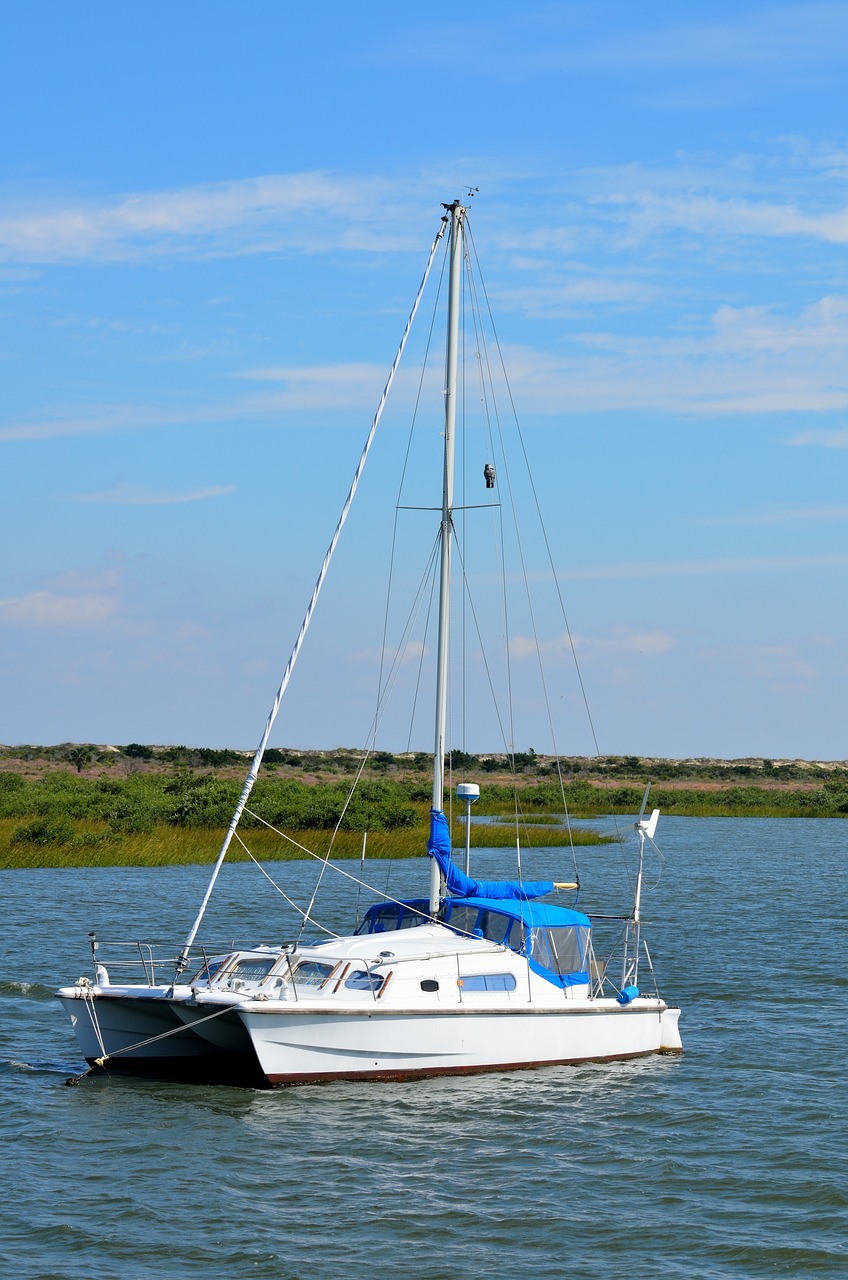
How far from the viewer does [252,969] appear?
67.5 ft

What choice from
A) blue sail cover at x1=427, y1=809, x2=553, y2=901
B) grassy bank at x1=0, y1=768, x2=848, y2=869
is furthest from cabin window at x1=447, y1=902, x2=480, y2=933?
grassy bank at x1=0, y1=768, x2=848, y2=869

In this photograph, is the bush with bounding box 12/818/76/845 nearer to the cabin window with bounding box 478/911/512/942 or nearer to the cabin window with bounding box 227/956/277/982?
the cabin window with bounding box 227/956/277/982

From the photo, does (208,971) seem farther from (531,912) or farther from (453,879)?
(531,912)

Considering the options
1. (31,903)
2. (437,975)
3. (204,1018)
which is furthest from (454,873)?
(31,903)

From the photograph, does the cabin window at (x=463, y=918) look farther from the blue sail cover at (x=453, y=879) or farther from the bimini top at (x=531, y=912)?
the blue sail cover at (x=453, y=879)

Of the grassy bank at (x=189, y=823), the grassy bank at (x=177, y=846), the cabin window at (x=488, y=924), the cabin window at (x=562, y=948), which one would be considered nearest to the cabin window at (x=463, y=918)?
the cabin window at (x=488, y=924)

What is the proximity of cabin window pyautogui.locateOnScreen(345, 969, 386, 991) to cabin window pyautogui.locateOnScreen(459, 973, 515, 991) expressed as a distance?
1.15 meters

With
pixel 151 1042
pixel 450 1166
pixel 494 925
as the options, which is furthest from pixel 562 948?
pixel 151 1042

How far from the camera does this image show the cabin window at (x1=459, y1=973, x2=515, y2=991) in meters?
20.1

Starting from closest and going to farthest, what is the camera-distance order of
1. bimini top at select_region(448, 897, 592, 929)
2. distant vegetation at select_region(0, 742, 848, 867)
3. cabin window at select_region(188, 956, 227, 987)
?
cabin window at select_region(188, 956, 227, 987) < bimini top at select_region(448, 897, 592, 929) < distant vegetation at select_region(0, 742, 848, 867)

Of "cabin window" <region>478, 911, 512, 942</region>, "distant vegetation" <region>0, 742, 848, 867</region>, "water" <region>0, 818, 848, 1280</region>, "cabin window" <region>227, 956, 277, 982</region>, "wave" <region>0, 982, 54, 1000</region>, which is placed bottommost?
"water" <region>0, 818, 848, 1280</region>

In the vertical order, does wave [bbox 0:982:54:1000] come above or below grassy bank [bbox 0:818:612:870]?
below

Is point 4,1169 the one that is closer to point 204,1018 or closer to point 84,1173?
point 84,1173

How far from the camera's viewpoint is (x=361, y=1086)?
766 inches
